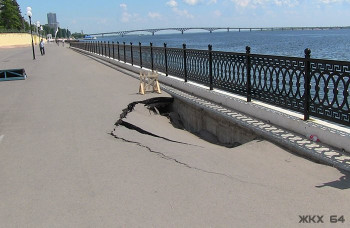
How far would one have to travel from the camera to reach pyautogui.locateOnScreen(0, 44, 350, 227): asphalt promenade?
12.4ft

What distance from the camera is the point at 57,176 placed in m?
4.94

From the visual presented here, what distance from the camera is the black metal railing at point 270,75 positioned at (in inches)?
220

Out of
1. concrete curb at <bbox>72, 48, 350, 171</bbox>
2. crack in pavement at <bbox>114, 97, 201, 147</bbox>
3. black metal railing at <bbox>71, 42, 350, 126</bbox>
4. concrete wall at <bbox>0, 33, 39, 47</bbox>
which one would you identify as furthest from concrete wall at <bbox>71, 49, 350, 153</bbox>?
concrete wall at <bbox>0, 33, 39, 47</bbox>

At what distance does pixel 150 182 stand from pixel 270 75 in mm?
3546

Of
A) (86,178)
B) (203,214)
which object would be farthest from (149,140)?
(203,214)

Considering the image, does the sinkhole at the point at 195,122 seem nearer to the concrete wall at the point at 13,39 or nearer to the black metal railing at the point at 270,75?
the black metal railing at the point at 270,75

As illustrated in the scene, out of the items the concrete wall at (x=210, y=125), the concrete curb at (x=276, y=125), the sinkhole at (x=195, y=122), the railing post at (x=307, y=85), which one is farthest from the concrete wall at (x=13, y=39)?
the railing post at (x=307, y=85)

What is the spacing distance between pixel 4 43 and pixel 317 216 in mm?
82562

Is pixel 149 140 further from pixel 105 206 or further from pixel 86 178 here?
pixel 105 206

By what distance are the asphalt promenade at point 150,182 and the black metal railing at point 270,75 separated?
978 millimetres

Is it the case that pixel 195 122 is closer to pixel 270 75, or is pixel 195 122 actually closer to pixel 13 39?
pixel 270 75

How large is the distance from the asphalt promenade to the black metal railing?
3.21 feet

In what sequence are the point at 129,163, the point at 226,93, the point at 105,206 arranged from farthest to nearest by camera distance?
the point at 226,93
the point at 129,163
the point at 105,206

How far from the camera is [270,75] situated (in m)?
7.08
